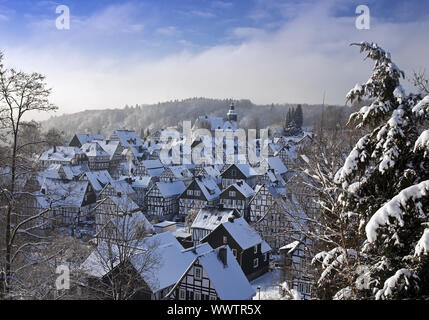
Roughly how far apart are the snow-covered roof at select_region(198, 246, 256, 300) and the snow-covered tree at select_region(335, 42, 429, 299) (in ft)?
39.5

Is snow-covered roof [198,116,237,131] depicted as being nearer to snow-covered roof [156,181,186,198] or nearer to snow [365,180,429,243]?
snow-covered roof [156,181,186,198]

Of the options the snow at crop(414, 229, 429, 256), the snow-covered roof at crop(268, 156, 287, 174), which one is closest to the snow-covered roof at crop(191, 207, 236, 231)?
the snow-covered roof at crop(268, 156, 287, 174)

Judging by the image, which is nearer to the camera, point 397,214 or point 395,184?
point 397,214

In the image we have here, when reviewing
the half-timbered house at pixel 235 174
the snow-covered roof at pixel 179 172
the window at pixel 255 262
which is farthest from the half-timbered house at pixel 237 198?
the window at pixel 255 262

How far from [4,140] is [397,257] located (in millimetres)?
10057

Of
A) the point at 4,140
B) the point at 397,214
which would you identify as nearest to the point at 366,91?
the point at 397,214

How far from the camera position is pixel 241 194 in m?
41.2

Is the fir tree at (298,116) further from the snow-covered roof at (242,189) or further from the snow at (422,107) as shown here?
the snow at (422,107)

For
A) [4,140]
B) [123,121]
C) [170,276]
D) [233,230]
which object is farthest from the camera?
[123,121]

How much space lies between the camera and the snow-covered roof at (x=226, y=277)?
1888 centimetres

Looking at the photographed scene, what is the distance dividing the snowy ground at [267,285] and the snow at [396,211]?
17.6 meters

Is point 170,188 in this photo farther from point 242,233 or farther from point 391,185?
point 391,185
